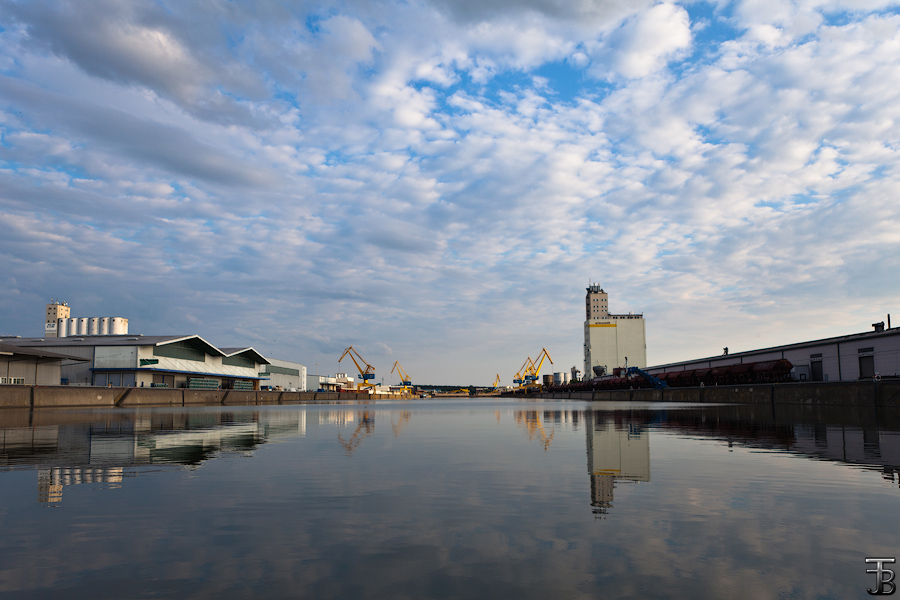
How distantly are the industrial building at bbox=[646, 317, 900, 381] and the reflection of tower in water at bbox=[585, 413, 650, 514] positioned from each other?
1724 inches

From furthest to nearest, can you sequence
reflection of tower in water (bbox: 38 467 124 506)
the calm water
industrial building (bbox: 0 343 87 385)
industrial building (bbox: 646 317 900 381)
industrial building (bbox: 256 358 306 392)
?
1. industrial building (bbox: 256 358 306 392)
2. industrial building (bbox: 0 343 87 385)
3. industrial building (bbox: 646 317 900 381)
4. reflection of tower in water (bbox: 38 467 124 506)
5. the calm water

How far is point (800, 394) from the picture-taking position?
47031mm

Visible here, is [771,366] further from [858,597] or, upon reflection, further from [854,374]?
[858,597]

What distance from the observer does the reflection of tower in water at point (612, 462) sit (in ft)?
30.5

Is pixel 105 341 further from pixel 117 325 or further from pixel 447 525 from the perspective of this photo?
pixel 447 525

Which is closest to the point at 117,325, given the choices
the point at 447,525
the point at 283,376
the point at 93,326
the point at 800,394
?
the point at 93,326

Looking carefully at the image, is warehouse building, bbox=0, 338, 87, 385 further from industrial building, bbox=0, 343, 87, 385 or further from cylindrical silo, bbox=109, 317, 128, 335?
cylindrical silo, bbox=109, 317, 128, 335

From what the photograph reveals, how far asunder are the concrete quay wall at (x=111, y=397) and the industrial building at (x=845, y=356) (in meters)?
77.9

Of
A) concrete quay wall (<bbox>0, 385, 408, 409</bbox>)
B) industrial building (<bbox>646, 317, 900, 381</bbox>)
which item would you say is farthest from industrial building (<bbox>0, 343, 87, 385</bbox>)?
industrial building (<bbox>646, 317, 900, 381</bbox>)

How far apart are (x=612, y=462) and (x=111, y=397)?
231 feet

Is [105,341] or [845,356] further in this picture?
[105,341]

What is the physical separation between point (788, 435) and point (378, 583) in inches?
824

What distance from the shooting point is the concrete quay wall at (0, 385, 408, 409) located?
167ft

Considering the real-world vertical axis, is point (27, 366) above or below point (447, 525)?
above
